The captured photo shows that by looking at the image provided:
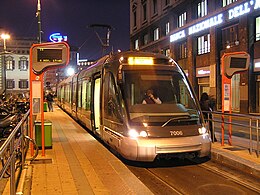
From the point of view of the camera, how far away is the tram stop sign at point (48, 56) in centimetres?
862

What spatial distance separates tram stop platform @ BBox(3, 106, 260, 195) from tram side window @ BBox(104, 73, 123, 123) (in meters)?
0.99

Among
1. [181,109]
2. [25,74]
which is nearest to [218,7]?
[181,109]

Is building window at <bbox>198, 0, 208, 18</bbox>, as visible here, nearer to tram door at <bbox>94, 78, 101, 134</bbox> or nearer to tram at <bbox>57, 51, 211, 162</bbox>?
tram door at <bbox>94, 78, 101, 134</bbox>

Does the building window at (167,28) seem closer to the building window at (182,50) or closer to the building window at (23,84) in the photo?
the building window at (182,50)

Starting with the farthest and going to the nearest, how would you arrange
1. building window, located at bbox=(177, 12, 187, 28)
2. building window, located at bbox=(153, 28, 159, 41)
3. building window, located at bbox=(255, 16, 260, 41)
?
building window, located at bbox=(153, 28, 159, 41)
building window, located at bbox=(177, 12, 187, 28)
building window, located at bbox=(255, 16, 260, 41)

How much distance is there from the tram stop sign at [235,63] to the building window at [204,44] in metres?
20.9

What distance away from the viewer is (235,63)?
10.1 metres

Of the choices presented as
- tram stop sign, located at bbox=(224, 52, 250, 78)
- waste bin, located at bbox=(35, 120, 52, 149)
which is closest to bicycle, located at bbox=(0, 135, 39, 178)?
waste bin, located at bbox=(35, 120, 52, 149)

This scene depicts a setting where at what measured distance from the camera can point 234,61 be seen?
10125 millimetres

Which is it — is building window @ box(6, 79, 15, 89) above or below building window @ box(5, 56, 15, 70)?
below

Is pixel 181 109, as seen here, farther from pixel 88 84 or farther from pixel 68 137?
pixel 88 84

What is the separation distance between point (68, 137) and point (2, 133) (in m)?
2.31

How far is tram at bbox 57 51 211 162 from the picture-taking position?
816 centimetres

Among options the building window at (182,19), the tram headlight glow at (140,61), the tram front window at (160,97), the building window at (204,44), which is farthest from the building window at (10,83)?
the tram front window at (160,97)
